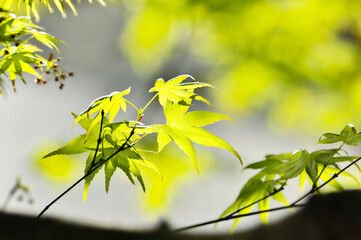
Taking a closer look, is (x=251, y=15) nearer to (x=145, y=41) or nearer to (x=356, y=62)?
(x=145, y=41)

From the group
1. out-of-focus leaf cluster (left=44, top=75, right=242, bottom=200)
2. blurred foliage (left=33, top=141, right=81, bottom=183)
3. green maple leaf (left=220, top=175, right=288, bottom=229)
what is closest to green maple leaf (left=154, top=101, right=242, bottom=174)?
out-of-focus leaf cluster (left=44, top=75, right=242, bottom=200)

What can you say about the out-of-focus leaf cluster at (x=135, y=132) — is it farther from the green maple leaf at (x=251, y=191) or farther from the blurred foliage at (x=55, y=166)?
the blurred foliage at (x=55, y=166)

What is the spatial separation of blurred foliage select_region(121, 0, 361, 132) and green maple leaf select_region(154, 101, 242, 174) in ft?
7.14

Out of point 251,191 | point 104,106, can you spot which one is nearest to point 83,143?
point 104,106

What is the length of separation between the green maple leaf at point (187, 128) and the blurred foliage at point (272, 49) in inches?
85.6

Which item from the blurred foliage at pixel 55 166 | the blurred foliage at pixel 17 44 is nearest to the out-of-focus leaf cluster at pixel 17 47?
the blurred foliage at pixel 17 44

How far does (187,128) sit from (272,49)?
7.54ft

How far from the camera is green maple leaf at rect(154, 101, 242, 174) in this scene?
1.61 ft

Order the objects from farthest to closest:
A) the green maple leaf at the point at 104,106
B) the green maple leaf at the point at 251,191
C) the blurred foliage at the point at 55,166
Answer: the blurred foliage at the point at 55,166 → the green maple leaf at the point at 251,191 → the green maple leaf at the point at 104,106

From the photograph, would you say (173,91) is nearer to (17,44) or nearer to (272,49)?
(17,44)

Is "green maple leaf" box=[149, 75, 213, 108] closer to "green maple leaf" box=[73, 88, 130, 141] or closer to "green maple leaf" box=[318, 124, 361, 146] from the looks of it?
"green maple leaf" box=[73, 88, 130, 141]

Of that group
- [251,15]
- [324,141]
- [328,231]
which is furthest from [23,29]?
[251,15]

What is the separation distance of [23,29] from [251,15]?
2257mm

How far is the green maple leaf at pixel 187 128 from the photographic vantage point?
0.49 metres
